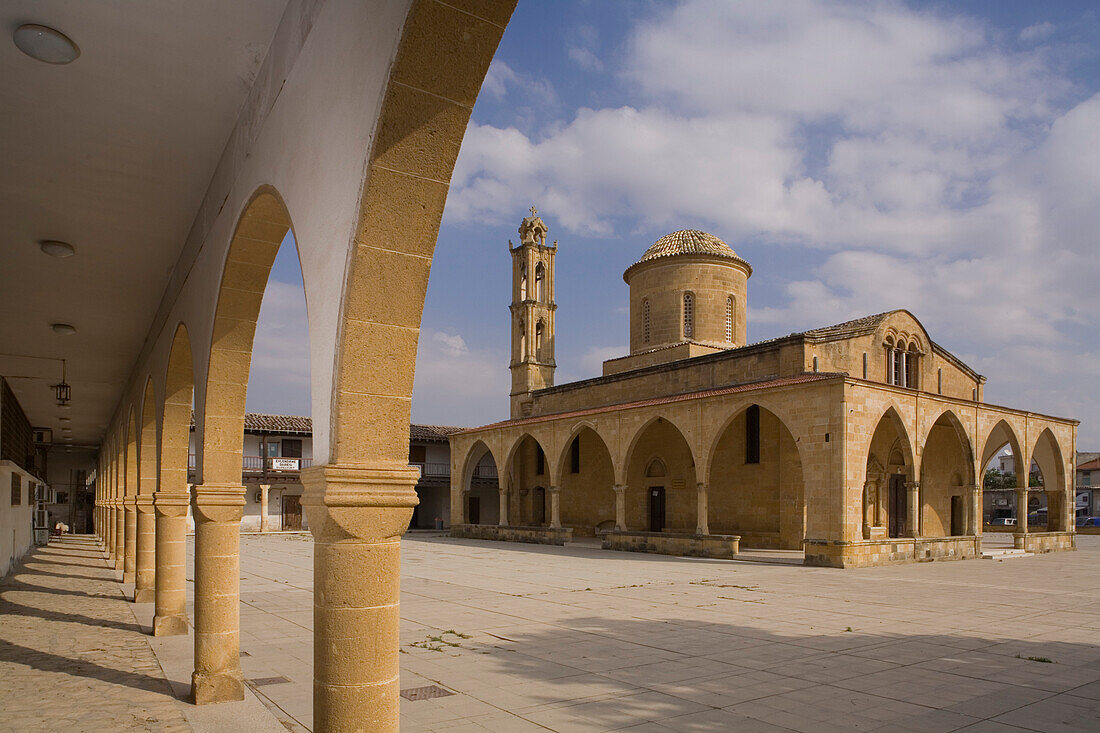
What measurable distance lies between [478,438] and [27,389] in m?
16.9

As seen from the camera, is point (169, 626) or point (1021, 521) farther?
point (1021, 521)

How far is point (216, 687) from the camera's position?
20.0ft

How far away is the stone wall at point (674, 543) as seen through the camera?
1983 cm

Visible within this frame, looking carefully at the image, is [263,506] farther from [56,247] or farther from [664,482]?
[56,247]

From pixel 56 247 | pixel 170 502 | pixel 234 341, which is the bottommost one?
pixel 170 502

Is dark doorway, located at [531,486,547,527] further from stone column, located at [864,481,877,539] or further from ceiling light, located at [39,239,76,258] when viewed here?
ceiling light, located at [39,239,76,258]

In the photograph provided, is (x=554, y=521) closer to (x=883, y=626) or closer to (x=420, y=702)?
(x=883, y=626)

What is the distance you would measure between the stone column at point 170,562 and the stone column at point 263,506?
27.7 metres

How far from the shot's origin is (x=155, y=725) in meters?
5.57

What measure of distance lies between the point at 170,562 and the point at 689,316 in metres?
22.0

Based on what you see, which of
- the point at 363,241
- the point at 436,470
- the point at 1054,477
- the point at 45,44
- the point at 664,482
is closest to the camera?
the point at 363,241

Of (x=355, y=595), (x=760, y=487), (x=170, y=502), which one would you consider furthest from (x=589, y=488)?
(x=355, y=595)

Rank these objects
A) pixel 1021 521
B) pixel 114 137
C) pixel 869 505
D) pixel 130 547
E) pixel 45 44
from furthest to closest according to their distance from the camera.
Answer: pixel 1021 521, pixel 869 505, pixel 130 547, pixel 114 137, pixel 45 44

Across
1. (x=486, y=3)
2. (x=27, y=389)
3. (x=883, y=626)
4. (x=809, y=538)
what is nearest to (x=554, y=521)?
(x=809, y=538)
